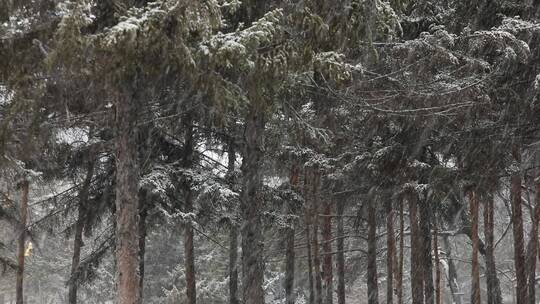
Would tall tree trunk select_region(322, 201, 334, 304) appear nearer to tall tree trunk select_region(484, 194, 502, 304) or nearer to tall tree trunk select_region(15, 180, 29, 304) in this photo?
tall tree trunk select_region(484, 194, 502, 304)

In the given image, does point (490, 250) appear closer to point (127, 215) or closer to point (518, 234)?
point (518, 234)

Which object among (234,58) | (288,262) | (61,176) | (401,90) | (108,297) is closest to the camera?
(234,58)

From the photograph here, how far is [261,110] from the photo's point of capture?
30.0 feet

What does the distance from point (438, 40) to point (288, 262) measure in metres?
11.3

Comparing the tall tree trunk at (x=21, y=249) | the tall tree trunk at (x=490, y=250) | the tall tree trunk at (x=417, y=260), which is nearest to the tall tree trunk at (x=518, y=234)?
the tall tree trunk at (x=490, y=250)

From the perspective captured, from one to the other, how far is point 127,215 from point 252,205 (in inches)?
157

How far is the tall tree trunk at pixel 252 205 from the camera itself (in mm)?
11156

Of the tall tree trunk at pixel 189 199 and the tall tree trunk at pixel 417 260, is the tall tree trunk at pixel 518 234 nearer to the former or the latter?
the tall tree trunk at pixel 417 260

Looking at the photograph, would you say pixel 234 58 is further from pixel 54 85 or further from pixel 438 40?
pixel 438 40

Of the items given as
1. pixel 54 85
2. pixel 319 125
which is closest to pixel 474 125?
pixel 319 125

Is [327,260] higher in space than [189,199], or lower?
lower

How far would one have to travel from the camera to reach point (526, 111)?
36.9 ft

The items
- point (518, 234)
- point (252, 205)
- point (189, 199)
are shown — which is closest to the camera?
point (252, 205)

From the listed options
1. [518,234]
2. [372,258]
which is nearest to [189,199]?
[372,258]
